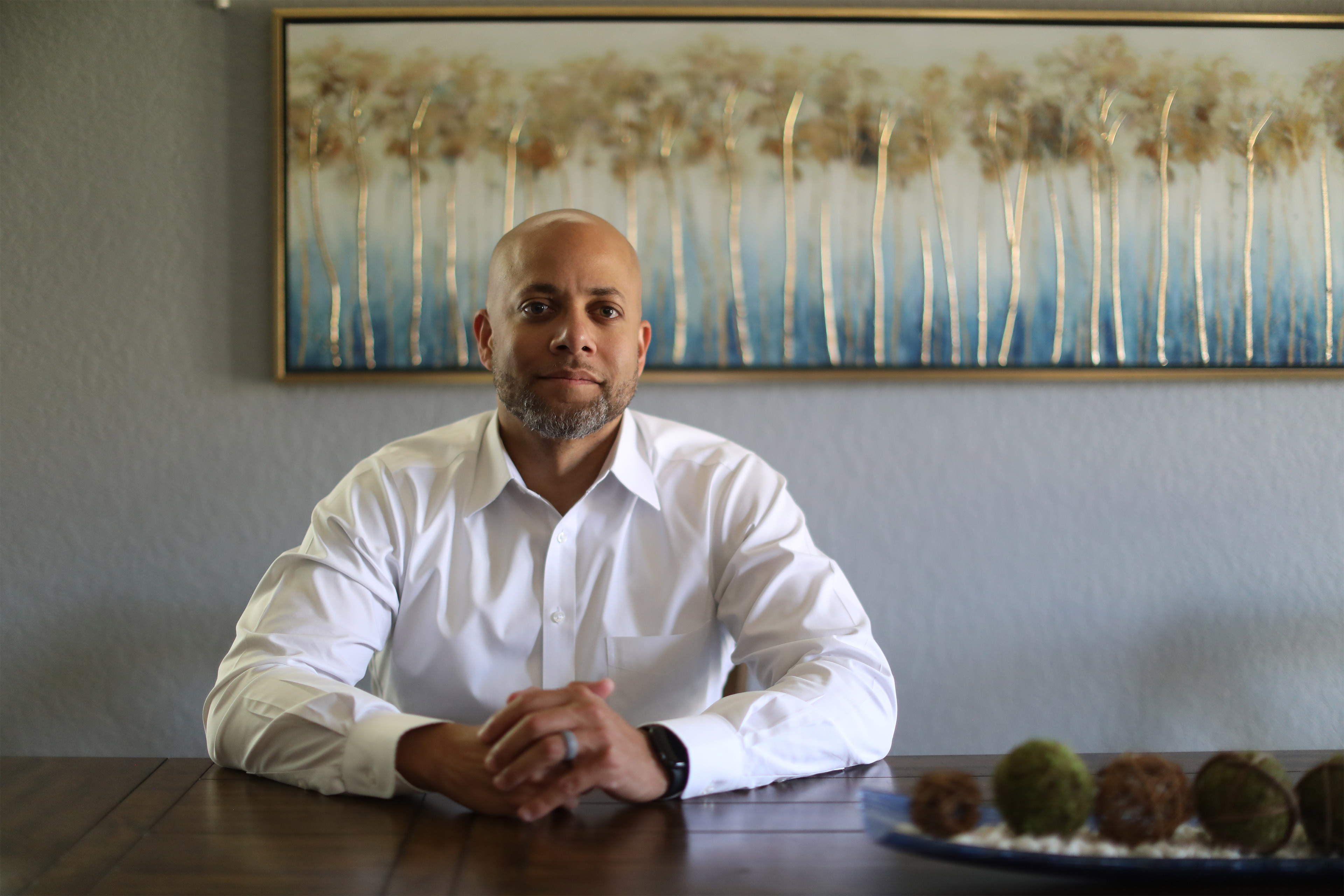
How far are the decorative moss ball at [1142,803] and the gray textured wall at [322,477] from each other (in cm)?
170

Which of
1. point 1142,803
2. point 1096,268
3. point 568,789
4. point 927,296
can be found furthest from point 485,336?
point 1096,268

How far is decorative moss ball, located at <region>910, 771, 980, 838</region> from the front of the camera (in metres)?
0.89

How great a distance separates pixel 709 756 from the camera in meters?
1.21

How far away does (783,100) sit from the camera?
8.34 feet

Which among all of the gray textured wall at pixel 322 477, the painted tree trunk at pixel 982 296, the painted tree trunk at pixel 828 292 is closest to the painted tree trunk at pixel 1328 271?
the gray textured wall at pixel 322 477

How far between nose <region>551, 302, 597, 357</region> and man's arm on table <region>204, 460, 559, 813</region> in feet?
1.25

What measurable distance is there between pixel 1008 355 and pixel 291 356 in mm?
1832

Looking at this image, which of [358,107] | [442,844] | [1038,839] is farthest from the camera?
[358,107]

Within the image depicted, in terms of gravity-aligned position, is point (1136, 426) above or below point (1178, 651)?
above

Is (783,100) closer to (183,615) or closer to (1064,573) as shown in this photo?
(1064,573)

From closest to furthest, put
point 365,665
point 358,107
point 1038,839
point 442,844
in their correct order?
point 1038,839, point 442,844, point 365,665, point 358,107

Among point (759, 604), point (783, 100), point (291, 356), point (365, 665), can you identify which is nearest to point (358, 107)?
point (291, 356)

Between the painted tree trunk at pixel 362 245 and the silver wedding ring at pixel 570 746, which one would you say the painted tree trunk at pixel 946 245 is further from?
the silver wedding ring at pixel 570 746

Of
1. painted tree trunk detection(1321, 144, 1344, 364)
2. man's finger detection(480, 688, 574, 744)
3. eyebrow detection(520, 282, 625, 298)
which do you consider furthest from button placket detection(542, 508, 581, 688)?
painted tree trunk detection(1321, 144, 1344, 364)
